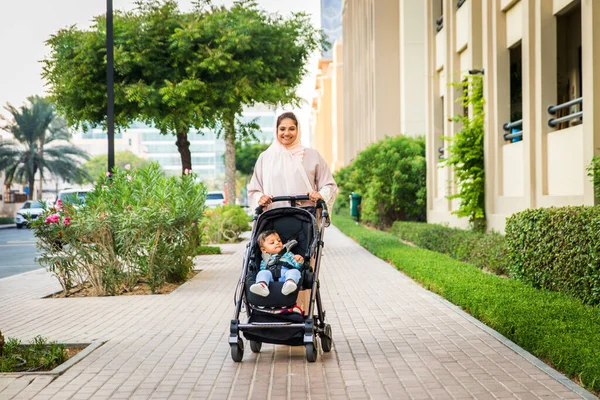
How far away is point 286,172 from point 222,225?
822 inches

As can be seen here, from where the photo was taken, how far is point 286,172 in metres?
7.94

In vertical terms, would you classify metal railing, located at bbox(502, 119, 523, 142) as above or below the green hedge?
above

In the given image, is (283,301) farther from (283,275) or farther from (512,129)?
(512,129)

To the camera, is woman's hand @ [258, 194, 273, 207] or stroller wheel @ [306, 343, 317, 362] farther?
woman's hand @ [258, 194, 273, 207]

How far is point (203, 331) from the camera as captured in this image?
9.15m

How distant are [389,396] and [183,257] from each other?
29.7 ft

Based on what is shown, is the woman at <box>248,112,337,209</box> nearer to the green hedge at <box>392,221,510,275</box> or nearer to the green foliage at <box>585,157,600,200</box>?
the green foliage at <box>585,157,600,200</box>

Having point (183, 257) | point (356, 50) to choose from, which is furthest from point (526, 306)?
point (356, 50)

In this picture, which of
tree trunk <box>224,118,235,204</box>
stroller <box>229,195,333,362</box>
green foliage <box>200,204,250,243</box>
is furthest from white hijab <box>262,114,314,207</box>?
tree trunk <box>224,118,235,204</box>

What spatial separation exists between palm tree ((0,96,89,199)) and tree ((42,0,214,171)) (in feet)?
115

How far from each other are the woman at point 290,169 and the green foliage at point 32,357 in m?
2.16

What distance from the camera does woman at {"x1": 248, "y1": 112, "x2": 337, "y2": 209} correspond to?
26.0 feet

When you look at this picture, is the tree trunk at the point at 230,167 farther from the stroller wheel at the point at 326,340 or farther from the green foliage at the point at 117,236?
the stroller wheel at the point at 326,340

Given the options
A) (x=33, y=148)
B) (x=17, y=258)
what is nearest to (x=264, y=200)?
(x=17, y=258)
